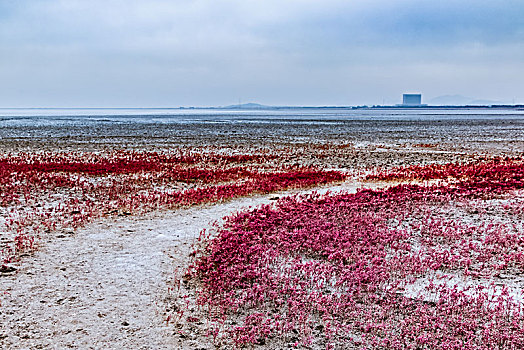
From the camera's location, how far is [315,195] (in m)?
17.4

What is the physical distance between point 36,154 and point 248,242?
2602 centimetres

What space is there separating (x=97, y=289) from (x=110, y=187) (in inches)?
424

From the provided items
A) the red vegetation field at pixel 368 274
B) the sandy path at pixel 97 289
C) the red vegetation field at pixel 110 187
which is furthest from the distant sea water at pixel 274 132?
the sandy path at pixel 97 289

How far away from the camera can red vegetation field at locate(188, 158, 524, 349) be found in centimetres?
721

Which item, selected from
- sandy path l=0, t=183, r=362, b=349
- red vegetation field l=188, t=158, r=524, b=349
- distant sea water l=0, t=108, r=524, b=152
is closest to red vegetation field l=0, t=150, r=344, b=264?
sandy path l=0, t=183, r=362, b=349

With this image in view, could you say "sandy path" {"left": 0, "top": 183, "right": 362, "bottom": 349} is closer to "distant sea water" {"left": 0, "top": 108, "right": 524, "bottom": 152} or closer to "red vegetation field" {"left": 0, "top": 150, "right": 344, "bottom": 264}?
"red vegetation field" {"left": 0, "top": 150, "right": 344, "bottom": 264}

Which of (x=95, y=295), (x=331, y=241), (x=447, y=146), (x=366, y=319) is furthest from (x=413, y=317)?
(x=447, y=146)

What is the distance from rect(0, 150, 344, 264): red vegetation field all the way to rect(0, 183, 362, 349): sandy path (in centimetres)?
117

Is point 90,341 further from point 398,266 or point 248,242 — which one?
point 398,266

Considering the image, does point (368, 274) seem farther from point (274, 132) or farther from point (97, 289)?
point (274, 132)

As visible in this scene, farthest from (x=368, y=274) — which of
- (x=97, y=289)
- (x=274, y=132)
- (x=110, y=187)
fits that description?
(x=274, y=132)

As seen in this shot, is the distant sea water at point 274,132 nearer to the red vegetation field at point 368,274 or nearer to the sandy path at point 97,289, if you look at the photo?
the red vegetation field at point 368,274

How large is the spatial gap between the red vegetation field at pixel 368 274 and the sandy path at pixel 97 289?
0.84m

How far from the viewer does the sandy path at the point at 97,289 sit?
695 centimetres
